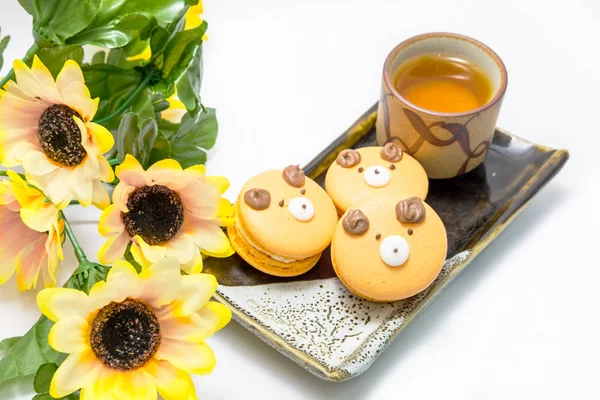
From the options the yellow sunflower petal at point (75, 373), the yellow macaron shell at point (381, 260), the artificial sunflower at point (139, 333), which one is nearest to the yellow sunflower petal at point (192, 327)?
the artificial sunflower at point (139, 333)

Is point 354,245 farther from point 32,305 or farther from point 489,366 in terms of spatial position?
point 32,305

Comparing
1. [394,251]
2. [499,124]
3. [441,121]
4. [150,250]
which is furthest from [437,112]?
[150,250]

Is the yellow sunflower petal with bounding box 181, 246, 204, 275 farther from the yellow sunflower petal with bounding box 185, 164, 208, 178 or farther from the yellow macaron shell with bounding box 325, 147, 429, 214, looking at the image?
the yellow macaron shell with bounding box 325, 147, 429, 214

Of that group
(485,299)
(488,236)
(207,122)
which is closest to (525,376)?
(485,299)

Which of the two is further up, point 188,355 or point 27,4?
point 27,4

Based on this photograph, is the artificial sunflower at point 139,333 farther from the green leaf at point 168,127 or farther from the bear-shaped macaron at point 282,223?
the green leaf at point 168,127


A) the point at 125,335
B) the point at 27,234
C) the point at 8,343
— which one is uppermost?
the point at 125,335

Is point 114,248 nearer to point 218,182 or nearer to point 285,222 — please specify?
point 218,182
